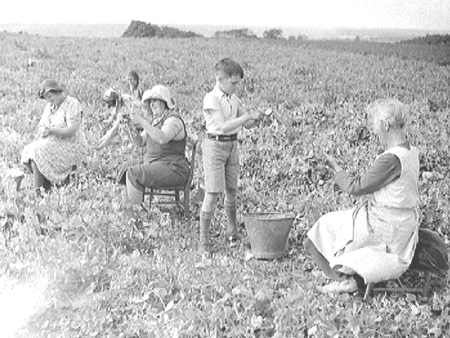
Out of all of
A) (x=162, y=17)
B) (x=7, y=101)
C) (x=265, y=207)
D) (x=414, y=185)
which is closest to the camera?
(x=414, y=185)

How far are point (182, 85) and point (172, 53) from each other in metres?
0.51

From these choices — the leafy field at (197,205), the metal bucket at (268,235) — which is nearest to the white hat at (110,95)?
the leafy field at (197,205)

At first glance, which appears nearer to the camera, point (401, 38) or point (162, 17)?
point (401, 38)

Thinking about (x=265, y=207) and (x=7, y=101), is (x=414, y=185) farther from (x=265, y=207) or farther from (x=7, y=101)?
(x=7, y=101)

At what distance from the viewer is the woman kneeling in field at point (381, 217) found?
341 cm

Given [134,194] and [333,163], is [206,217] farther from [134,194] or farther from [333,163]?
[333,163]

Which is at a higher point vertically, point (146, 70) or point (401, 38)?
point (401, 38)

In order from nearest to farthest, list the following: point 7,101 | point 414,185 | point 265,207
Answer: point 414,185 < point 265,207 < point 7,101

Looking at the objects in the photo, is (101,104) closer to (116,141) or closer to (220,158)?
(116,141)

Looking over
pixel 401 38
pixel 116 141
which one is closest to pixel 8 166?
pixel 116 141

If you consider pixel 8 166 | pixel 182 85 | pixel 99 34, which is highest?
pixel 99 34

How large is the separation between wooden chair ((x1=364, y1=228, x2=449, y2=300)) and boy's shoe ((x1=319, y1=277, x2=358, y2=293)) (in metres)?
0.10

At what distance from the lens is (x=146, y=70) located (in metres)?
7.13

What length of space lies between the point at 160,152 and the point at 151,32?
260 centimetres
